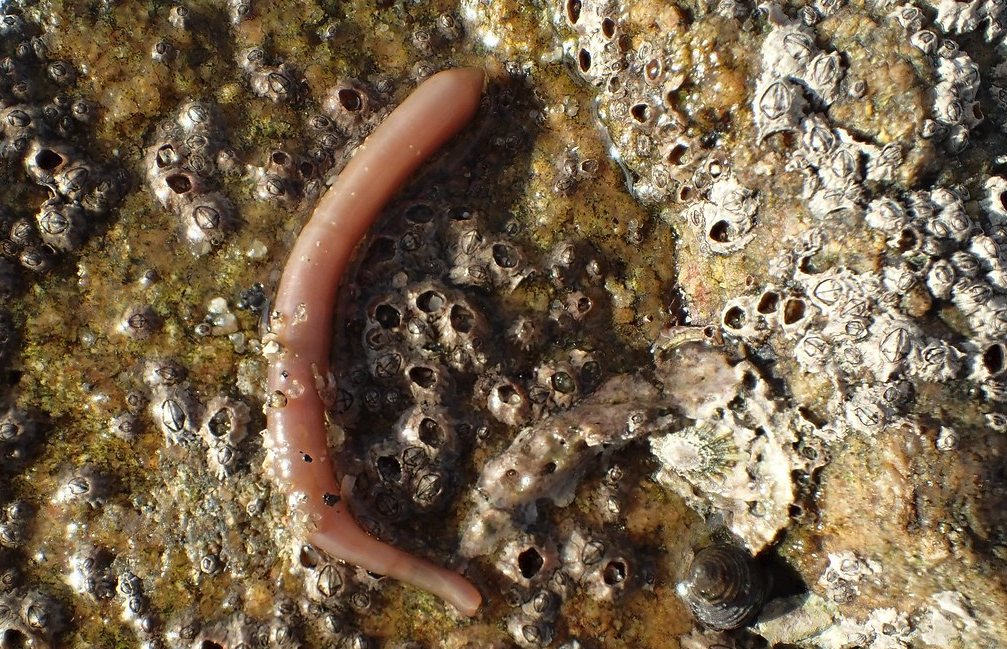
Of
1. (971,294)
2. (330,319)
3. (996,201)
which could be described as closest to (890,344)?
(971,294)

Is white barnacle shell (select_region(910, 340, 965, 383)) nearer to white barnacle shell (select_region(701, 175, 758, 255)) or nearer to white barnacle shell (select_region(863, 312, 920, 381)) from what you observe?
white barnacle shell (select_region(863, 312, 920, 381))

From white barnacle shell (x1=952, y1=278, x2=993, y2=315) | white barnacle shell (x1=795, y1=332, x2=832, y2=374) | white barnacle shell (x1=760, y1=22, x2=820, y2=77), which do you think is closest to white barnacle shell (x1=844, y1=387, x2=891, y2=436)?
white barnacle shell (x1=795, y1=332, x2=832, y2=374)

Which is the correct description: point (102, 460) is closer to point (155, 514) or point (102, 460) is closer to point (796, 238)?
point (155, 514)

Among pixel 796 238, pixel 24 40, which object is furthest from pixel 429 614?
pixel 24 40

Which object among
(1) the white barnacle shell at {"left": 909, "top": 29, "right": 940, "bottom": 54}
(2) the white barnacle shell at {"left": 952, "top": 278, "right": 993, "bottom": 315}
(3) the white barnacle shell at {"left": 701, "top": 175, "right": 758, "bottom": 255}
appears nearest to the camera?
(2) the white barnacle shell at {"left": 952, "top": 278, "right": 993, "bottom": 315}

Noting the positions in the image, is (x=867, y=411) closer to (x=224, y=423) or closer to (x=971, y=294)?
(x=971, y=294)

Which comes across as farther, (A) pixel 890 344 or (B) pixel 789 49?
(B) pixel 789 49
